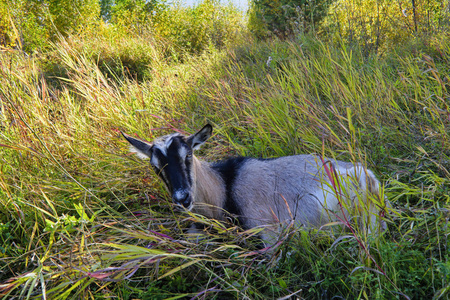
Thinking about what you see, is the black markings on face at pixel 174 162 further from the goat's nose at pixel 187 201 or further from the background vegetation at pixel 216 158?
the background vegetation at pixel 216 158

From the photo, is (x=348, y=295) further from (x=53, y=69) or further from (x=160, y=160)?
(x=53, y=69)

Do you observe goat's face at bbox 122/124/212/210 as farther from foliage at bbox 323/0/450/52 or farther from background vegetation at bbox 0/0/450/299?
foliage at bbox 323/0/450/52

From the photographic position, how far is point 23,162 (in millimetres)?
3326

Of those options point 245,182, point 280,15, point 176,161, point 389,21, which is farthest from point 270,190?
point 280,15

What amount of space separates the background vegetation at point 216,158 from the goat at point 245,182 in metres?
0.23

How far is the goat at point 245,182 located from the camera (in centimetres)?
281

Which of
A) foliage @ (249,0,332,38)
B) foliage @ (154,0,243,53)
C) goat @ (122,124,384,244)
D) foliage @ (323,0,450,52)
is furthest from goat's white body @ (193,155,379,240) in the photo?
foliage @ (154,0,243,53)

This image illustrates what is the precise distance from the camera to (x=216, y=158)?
163 inches

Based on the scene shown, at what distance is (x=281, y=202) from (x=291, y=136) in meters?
0.91

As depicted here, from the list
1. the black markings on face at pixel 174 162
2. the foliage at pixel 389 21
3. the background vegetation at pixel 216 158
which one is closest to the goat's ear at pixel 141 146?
the black markings on face at pixel 174 162

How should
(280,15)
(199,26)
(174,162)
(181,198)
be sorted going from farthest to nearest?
(199,26)
(280,15)
(174,162)
(181,198)

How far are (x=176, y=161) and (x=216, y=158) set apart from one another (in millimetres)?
1363

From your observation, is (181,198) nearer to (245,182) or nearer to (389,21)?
(245,182)

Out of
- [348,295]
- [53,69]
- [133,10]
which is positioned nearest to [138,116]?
[348,295]
